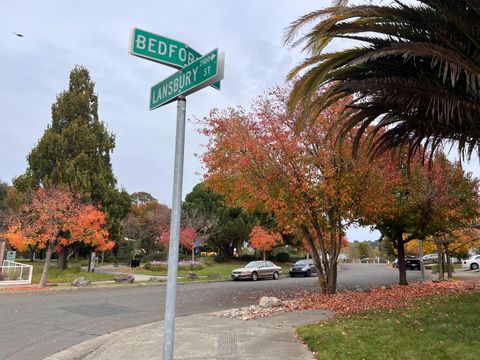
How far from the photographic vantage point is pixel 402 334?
23.8ft

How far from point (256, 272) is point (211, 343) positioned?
21852 millimetres

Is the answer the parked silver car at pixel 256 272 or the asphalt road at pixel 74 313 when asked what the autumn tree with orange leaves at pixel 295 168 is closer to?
the asphalt road at pixel 74 313

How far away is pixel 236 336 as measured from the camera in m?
8.20

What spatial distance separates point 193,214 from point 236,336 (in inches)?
1437

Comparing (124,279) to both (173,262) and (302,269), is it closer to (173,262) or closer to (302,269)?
(302,269)

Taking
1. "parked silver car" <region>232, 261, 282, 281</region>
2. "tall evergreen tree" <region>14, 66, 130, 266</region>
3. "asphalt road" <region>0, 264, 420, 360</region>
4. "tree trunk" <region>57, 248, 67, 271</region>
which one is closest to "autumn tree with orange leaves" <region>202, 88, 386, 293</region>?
"asphalt road" <region>0, 264, 420, 360</region>

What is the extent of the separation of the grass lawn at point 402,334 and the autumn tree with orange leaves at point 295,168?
17.7 ft

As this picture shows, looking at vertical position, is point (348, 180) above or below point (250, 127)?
below

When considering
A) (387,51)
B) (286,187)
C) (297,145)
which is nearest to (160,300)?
(286,187)

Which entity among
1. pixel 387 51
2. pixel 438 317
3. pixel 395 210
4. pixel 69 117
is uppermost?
pixel 69 117

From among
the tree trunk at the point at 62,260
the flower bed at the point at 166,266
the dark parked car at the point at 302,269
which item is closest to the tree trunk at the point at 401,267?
the dark parked car at the point at 302,269

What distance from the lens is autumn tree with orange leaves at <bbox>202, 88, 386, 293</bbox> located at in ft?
47.3

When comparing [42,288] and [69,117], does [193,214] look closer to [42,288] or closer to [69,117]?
[69,117]

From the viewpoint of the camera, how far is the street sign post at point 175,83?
3871 mm
